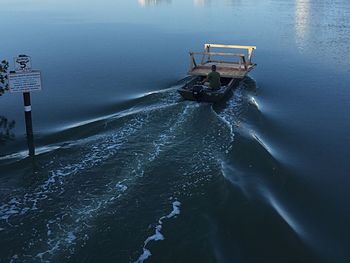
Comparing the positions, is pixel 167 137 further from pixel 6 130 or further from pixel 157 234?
pixel 6 130

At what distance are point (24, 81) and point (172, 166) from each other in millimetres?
6191

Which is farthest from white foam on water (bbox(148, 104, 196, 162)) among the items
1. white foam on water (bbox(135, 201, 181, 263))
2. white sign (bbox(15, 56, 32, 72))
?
white sign (bbox(15, 56, 32, 72))

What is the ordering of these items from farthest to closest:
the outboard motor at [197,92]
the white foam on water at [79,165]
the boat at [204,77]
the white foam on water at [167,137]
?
the boat at [204,77], the outboard motor at [197,92], the white foam on water at [167,137], the white foam on water at [79,165]

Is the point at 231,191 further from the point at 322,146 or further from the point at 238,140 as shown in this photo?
the point at 322,146

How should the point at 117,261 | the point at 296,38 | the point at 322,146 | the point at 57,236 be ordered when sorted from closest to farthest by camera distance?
the point at 117,261
the point at 57,236
the point at 322,146
the point at 296,38

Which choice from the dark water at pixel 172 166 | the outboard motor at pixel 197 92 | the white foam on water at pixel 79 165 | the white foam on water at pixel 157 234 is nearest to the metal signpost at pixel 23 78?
the dark water at pixel 172 166

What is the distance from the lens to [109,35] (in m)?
42.2

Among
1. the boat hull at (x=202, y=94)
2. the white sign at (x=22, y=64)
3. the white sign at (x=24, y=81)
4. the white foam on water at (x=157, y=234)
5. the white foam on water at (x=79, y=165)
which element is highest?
the white sign at (x=22, y=64)

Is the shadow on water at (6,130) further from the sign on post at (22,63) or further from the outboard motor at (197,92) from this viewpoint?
the outboard motor at (197,92)

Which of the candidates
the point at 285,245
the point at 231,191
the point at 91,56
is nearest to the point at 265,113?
the point at 231,191

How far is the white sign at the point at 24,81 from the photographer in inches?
560

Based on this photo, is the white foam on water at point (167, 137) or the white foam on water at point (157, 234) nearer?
the white foam on water at point (157, 234)

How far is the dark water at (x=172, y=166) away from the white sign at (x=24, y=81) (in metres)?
2.56

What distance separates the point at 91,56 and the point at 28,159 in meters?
19.7
